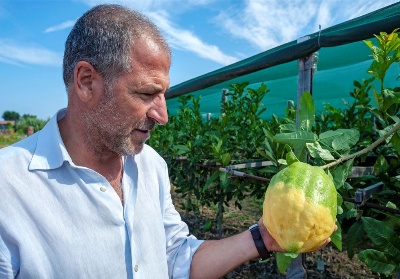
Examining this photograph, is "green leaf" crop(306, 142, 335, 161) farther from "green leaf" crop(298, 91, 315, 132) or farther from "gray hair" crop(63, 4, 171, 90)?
"gray hair" crop(63, 4, 171, 90)

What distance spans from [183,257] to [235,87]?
7.55ft

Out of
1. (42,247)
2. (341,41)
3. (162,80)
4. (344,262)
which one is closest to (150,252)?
(42,247)

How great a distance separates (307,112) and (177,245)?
80 centimetres

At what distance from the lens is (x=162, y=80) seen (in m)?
1.29

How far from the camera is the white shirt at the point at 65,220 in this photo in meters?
1.13

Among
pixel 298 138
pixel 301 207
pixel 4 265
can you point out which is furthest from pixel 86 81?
pixel 301 207

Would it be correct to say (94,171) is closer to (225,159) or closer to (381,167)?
(381,167)

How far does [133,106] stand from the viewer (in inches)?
49.7

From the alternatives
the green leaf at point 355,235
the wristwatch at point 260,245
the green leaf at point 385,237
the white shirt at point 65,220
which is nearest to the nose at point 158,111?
the white shirt at point 65,220

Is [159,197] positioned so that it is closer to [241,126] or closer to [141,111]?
[141,111]

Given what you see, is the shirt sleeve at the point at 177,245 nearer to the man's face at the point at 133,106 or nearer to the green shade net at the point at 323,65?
the man's face at the point at 133,106

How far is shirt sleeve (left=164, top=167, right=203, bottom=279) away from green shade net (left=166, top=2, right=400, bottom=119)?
1.20m

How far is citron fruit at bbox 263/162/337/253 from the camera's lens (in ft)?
2.88

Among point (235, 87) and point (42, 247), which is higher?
point (235, 87)
